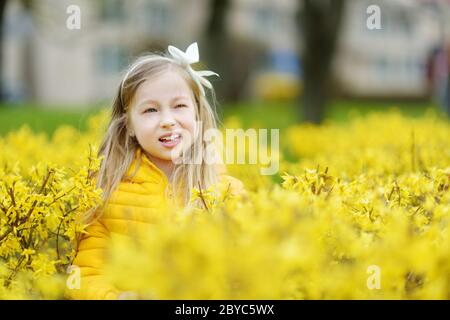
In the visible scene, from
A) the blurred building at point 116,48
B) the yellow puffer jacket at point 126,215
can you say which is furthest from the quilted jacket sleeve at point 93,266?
the blurred building at point 116,48

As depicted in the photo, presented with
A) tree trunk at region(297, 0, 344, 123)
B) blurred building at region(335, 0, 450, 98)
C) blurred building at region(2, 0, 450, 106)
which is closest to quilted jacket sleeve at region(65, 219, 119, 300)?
tree trunk at region(297, 0, 344, 123)

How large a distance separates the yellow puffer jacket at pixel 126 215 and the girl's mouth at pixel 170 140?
0.11 m

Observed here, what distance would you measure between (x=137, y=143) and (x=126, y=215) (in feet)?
1.53

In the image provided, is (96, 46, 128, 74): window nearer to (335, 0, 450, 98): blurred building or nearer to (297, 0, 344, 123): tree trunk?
(335, 0, 450, 98): blurred building

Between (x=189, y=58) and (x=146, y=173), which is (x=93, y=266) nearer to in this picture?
(x=146, y=173)

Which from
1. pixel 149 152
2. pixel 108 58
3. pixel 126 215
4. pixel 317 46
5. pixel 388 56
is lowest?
pixel 126 215

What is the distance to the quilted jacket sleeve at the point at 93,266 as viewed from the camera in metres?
2.57

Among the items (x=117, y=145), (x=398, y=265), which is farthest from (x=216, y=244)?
(x=117, y=145)

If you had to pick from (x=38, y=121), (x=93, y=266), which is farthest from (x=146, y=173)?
(x=38, y=121)

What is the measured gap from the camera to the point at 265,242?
172cm

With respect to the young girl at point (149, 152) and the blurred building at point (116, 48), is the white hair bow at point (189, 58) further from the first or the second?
the blurred building at point (116, 48)

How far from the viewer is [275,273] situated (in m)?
1.70

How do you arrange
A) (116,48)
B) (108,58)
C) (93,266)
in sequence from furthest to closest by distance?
(116,48)
(108,58)
(93,266)
